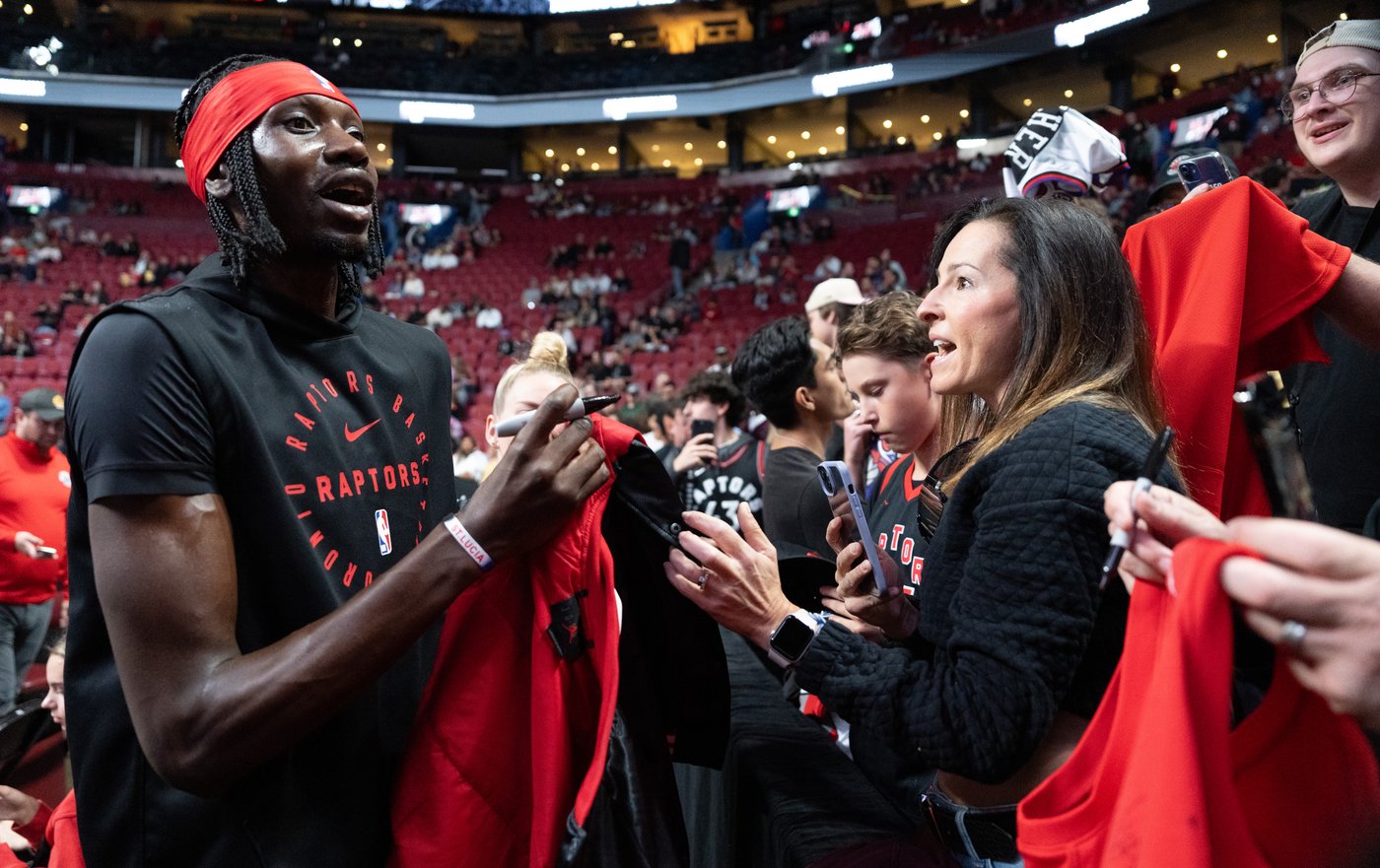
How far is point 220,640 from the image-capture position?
115 centimetres

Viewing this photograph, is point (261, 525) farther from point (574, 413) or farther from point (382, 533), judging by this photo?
point (574, 413)

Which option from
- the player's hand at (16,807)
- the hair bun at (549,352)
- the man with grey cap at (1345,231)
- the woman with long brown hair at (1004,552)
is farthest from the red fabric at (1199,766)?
the player's hand at (16,807)

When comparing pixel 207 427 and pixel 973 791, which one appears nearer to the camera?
pixel 207 427

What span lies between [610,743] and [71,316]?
2028 cm

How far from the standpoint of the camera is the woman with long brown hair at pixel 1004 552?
115 centimetres

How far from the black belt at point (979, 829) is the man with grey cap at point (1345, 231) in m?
1.11

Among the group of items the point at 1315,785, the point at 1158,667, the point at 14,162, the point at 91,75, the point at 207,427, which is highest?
the point at 91,75

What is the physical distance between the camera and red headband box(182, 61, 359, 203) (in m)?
1.42

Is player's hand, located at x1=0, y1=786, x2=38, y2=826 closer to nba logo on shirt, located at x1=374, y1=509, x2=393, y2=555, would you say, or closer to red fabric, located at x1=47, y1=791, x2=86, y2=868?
red fabric, located at x1=47, y1=791, x2=86, y2=868

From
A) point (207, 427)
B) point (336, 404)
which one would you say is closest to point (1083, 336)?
point (336, 404)

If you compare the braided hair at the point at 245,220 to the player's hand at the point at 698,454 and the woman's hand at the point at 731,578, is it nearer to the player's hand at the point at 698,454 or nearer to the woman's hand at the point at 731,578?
the woman's hand at the point at 731,578

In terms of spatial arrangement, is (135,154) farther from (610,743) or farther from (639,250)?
(610,743)

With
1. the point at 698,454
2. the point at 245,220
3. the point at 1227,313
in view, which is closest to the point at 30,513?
the point at 698,454

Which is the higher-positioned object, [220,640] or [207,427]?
[207,427]
